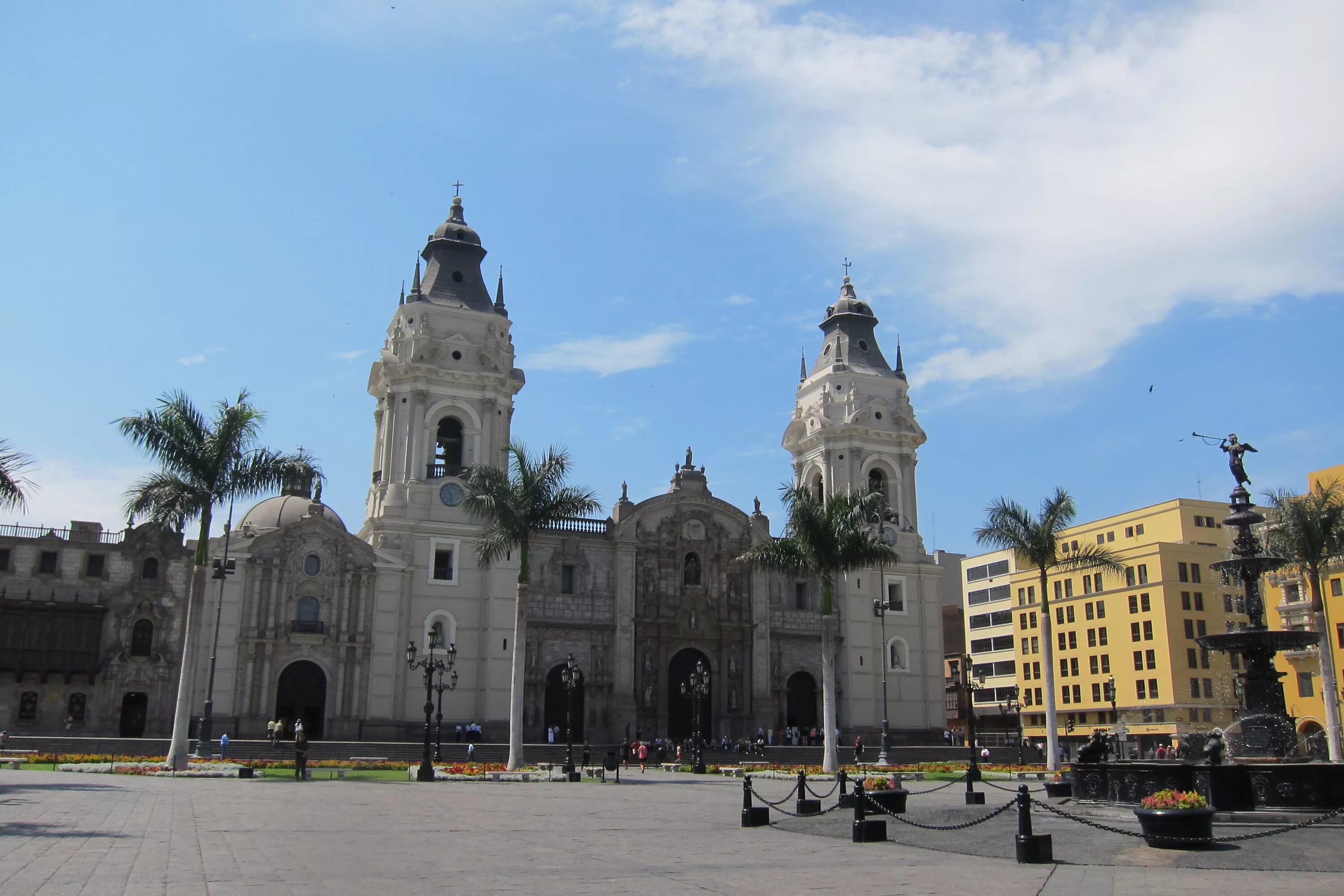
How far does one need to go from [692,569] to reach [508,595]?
10.1 m

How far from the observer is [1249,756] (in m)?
21.4

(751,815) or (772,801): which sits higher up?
(751,815)

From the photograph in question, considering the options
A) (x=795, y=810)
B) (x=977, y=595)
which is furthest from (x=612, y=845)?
(x=977, y=595)

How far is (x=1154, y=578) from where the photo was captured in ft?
233

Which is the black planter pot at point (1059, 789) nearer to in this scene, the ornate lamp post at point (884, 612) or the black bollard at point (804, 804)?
the black bollard at point (804, 804)

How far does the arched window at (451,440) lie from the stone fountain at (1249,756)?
131 feet

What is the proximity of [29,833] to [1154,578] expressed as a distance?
67189mm

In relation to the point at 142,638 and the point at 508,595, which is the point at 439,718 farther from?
the point at 142,638

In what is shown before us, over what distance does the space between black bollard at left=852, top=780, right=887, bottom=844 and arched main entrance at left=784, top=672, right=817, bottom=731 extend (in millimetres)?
42826

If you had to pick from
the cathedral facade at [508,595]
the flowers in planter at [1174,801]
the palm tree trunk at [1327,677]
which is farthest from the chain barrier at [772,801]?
the cathedral facade at [508,595]

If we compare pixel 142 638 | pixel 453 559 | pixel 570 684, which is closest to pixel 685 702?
pixel 570 684

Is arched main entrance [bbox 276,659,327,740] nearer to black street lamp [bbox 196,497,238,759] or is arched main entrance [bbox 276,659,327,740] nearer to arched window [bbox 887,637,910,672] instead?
black street lamp [bbox 196,497,238,759]

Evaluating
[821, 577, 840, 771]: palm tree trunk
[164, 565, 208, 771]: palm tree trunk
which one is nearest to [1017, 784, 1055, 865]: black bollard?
[821, 577, 840, 771]: palm tree trunk

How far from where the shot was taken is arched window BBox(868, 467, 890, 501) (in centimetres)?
6550
